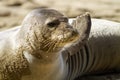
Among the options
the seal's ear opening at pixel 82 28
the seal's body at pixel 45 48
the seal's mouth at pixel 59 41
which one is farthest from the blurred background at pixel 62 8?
the seal's mouth at pixel 59 41

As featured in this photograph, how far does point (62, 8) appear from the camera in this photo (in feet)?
18.5

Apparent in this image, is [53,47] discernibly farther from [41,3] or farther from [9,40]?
[41,3]

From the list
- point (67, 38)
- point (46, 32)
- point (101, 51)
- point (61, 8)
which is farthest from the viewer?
point (61, 8)

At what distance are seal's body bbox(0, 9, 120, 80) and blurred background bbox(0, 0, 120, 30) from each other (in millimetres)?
1516

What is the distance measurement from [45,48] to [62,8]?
8.70 feet

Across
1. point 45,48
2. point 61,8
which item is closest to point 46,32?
point 45,48

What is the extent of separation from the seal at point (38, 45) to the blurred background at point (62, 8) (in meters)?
1.83

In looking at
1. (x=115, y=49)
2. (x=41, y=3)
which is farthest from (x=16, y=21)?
(x=115, y=49)

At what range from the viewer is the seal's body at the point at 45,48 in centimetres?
293

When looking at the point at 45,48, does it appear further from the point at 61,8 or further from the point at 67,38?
the point at 61,8

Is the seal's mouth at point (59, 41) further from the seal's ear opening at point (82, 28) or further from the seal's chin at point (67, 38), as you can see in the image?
the seal's ear opening at point (82, 28)

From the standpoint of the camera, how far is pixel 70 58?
369 centimetres

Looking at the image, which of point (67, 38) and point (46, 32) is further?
point (46, 32)

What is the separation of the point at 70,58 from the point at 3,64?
629 millimetres
